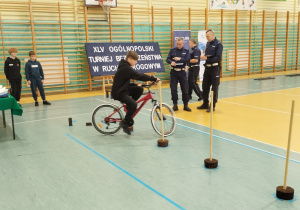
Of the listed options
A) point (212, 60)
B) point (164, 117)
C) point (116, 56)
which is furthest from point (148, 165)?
point (116, 56)

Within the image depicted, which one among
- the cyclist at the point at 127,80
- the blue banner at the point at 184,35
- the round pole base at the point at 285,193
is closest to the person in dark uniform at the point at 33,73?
the cyclist at the point at 127,80

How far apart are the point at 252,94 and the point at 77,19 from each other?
6523mm

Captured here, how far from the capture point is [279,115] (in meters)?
6.42

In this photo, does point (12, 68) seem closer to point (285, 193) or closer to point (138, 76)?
point (138, 76)

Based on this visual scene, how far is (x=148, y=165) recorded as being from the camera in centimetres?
391

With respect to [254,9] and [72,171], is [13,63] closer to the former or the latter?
[72,171]

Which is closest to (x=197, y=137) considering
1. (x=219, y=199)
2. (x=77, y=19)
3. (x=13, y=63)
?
(x=219, y=199)

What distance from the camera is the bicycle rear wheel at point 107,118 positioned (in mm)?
5169

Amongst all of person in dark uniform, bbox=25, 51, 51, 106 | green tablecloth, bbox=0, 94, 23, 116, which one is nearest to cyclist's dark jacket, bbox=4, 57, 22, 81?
person in dark uniform, bbox=25, 51, 51, 106

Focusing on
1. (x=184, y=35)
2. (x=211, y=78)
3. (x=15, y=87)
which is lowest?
(x=15, y=87)

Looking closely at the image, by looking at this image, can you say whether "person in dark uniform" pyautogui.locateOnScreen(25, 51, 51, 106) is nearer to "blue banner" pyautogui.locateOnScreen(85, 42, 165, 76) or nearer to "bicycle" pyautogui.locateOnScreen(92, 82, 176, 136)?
"blue banner" pyautogui.locateOnScreen(85, 42, 165, 76)

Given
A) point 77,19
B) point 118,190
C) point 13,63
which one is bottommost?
point 118,190

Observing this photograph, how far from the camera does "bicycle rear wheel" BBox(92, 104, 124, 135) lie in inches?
203

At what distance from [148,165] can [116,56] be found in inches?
296
